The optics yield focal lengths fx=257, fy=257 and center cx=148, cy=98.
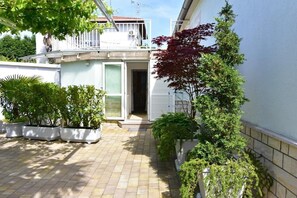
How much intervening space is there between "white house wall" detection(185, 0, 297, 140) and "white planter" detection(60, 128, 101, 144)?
5.38 meters

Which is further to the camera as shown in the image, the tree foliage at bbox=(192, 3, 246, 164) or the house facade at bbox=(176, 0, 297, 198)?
the tree foliage at bbox=(192, 3, 246, 164)

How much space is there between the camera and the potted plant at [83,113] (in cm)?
844

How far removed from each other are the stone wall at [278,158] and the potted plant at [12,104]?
319 inches

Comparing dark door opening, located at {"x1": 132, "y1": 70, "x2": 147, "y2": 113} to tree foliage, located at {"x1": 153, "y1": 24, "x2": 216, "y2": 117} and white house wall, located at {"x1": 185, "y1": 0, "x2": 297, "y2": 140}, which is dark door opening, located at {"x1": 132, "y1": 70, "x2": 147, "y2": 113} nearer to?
tree foliage, located at {"x1": 153, "y1": 24, "x2": 216, "y2": 117}

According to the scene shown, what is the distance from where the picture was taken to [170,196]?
4516 mm

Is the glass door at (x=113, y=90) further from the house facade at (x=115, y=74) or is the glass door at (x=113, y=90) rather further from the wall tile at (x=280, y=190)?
the wall tile at (x=280, y=190)

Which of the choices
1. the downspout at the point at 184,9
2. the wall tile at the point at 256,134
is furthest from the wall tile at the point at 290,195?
the downspout at the point at 184,9

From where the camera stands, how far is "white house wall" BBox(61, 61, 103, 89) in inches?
455

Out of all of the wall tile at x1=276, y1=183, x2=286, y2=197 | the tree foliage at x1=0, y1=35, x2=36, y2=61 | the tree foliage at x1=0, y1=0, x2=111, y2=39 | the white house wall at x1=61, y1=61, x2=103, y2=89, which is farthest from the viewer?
the tree foliage at x1=0, y1=35, x2=36, y2=61

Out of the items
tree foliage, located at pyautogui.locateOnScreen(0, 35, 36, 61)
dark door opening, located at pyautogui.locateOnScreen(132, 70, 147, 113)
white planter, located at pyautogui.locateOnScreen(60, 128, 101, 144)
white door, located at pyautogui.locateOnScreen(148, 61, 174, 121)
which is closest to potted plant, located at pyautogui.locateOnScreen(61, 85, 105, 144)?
white planter, located at pyautogui.locateOnScreen(60, 128, 101, 144)

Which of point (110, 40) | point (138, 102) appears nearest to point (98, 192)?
point (110, 40)

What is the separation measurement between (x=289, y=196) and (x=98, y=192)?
10.3 feet

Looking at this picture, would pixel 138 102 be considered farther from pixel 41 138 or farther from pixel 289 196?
pixel 289 196

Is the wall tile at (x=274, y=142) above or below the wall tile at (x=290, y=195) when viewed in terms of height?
above
